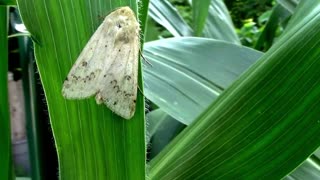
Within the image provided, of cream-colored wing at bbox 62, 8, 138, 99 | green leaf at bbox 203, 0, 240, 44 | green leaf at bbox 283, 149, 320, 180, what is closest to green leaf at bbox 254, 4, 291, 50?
green leaf at bbox 203, 0, 240, 44

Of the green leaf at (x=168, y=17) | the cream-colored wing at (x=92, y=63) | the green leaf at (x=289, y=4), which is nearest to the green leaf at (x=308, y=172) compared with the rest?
the cream-colored wing at (x=92, y=63)

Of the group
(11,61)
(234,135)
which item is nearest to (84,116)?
(234,135)

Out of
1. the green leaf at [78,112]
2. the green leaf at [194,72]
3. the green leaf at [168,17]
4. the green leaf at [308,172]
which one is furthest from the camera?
the green leaf at [168,17]

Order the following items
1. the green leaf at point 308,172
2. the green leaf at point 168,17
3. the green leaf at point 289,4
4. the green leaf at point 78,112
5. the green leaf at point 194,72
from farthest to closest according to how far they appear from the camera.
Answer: the green leaf at point 168,17
the green leaf at point 289,4
the green leaf at point 194,72
the green leaf at point 308,172
the green leaf at point 78,112

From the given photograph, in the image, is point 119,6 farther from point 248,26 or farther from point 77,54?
point 248,26

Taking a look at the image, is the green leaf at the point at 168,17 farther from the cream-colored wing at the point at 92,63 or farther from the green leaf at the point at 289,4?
the cream-colored wing at the point at 92,63

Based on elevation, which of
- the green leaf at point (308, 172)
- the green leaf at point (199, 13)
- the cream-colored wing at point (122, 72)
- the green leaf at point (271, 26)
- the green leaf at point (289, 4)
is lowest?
the green leaf at point (308, 172)

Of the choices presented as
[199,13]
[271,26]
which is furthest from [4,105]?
[271,26]
